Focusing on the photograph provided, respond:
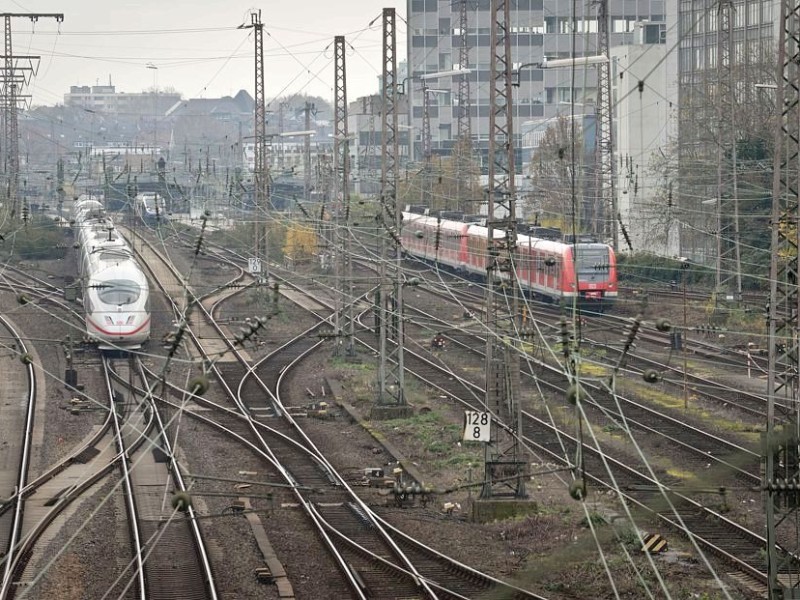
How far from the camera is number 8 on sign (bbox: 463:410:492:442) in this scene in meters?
18.7

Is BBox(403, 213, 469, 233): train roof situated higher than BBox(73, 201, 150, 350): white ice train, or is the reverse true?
BBox(403, 213, 469, 233): train roof

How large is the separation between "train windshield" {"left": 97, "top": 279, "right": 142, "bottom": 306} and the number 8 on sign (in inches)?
635

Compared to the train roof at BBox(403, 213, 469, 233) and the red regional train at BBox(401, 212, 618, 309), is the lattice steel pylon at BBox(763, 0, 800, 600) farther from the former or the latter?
the train roof at BBox(403, 213, 469, 233)

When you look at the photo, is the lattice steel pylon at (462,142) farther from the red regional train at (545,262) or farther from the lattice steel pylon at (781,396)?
the lattice steel pylon at (781,396)

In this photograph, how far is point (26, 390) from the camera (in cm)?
3039

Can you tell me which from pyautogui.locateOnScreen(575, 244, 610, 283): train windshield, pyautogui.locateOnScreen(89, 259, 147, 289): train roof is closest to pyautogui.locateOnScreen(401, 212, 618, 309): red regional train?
pyautogui.locateOnScreen(575, 244, 610, 283): train windshield

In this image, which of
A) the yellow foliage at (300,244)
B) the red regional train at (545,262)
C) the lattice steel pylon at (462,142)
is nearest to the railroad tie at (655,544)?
the red regional train at (545,262)

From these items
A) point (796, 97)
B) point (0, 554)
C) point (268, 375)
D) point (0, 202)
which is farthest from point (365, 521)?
point (0, 202)

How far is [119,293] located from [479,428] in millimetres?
16570

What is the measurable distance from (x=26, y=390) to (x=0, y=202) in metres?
27.4

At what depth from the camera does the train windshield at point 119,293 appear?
33125 mm

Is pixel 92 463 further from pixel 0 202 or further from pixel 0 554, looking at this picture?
pixel 0 202

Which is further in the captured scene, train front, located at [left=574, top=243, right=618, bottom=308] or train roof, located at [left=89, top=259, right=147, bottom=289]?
train front, located at [left=574, top=243, right=618, bottom=308]

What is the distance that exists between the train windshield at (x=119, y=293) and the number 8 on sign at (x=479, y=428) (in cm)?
1614
